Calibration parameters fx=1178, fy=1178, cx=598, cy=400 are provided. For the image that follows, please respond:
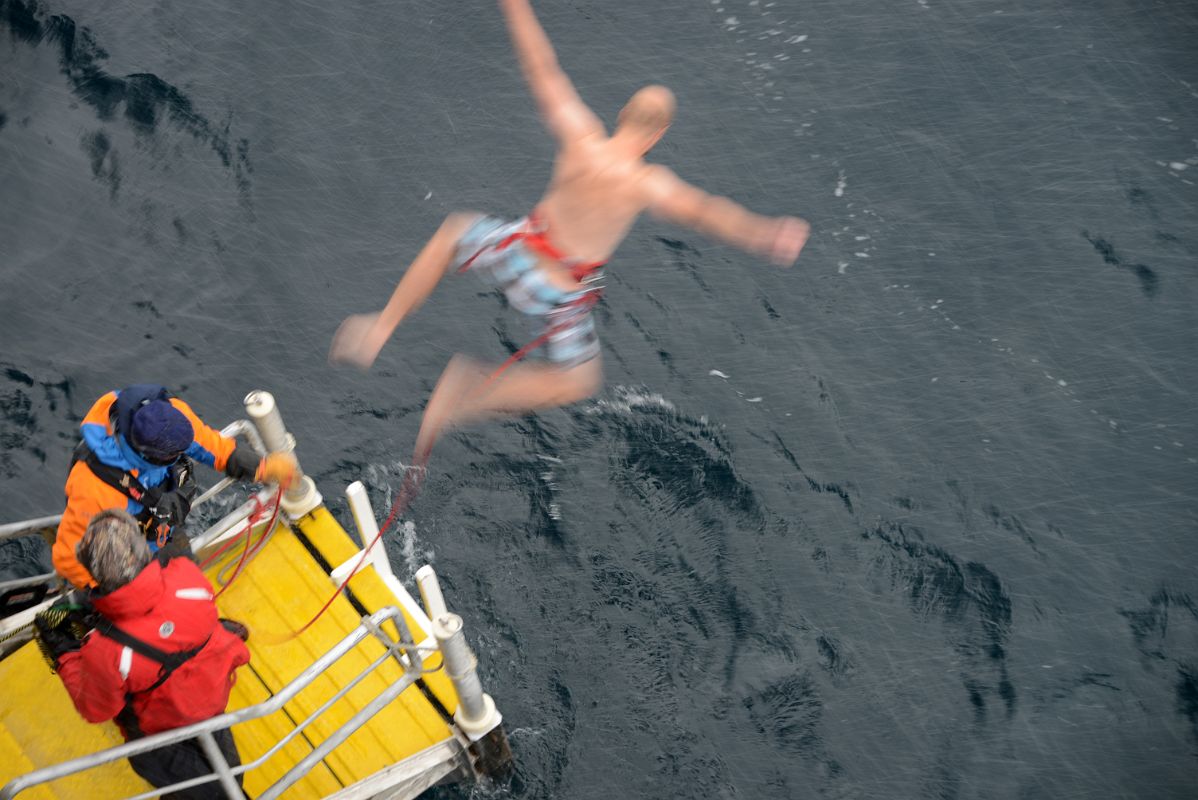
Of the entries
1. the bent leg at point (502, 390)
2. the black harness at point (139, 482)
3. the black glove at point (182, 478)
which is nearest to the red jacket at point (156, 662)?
the black harness at point (139, 482)

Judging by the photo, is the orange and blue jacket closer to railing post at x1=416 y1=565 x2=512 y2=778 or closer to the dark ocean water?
railing post at x1=416 y1=565 x2=512 y2=778

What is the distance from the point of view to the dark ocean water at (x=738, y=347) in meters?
8.44

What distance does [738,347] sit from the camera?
Answer: 998 centimetres

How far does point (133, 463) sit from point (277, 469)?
0.84 meters

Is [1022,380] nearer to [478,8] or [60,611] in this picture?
[478,8]

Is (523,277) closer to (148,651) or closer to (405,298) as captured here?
(405,298)

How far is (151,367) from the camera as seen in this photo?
31.7ft

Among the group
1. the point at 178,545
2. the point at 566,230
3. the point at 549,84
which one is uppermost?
the point at 549,84

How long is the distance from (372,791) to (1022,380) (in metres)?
6.30

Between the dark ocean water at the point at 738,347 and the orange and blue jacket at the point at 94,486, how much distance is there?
10.0 feet

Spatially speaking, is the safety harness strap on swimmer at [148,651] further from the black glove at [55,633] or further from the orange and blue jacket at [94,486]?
the orange and blue jacket at [94,486]

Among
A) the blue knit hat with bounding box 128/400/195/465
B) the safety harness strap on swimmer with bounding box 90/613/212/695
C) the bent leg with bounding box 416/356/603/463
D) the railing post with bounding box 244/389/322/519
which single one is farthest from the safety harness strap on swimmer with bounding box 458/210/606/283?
the safety harness strap on swimmer with bounding box 90/613/212/695

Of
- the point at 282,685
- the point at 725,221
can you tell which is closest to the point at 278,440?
the point at 282,685

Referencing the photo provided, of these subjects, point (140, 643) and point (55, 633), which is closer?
point (140, 643)
